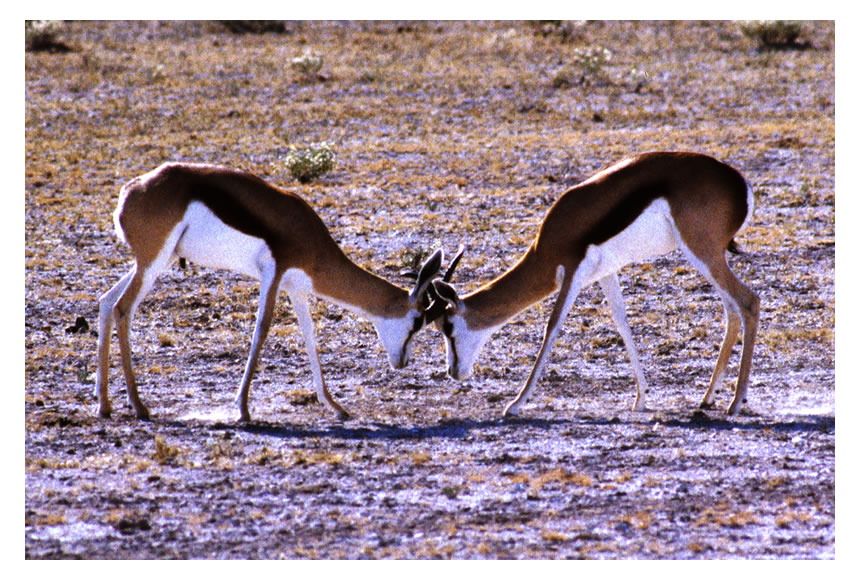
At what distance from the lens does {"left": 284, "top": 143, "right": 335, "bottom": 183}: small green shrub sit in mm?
19328

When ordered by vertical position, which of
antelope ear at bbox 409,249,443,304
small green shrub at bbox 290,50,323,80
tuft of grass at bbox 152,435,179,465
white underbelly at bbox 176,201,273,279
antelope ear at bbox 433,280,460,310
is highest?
small green shrub at bbox 290,50,323,80

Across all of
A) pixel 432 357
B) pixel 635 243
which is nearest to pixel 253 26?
pixel 432 357

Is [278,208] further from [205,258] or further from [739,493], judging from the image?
[739,493]

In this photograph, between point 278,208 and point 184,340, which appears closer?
point 278,208

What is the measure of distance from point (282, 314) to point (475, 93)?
540 inches

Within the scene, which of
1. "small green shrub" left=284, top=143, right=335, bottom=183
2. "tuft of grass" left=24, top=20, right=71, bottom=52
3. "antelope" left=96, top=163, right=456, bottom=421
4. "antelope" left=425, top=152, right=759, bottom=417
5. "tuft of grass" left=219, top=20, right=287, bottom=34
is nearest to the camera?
"antelope" left=96, top=163, right=456, bottom=421

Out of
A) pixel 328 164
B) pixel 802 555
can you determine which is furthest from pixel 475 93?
pixel 802 555

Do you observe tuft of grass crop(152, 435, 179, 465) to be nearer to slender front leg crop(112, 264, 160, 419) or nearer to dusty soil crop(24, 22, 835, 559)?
dusty soil crop(24, 22, 835, 559)

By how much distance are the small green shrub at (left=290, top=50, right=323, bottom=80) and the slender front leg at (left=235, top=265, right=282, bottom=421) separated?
61.8 ft

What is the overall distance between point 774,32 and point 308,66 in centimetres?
1287

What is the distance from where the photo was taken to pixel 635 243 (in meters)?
10.1

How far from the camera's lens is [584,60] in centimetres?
2752

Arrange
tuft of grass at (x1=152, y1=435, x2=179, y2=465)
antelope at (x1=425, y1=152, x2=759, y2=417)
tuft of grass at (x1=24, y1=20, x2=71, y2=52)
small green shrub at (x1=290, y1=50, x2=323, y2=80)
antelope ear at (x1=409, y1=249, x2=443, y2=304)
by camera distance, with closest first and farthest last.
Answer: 1. tuft of grass at (x1=152, y1=435, x2=179, y2=465)
2. antelope at (x1=425, y1=152, x2=759, y2=417)
3. antelope ear at (x1=409, y1=249, x2=443, y2=304)
4. small green shrub at (x1=290, y1=50, x2=323, y2=80)
5. tuft of grass at (x1=24, y1=20, x2=71, y2=52)

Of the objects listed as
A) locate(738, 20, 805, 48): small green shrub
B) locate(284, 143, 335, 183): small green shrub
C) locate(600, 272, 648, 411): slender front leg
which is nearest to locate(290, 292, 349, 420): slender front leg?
locate(600, 272, 648, 411): slender front leg
